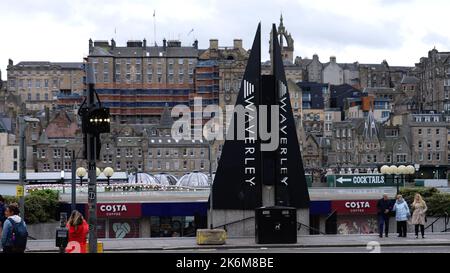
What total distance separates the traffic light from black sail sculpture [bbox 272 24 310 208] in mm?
21314

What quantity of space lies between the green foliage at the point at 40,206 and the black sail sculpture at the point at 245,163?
826 centimetres

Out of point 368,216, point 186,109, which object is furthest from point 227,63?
point 368,216

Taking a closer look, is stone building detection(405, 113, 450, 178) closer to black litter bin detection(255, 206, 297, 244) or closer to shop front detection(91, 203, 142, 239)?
shop front detection(91, 203, 142, 239)

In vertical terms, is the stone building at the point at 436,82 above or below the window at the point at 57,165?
above

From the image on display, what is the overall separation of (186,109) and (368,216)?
123795 mm

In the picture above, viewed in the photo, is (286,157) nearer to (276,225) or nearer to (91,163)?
(276,225)

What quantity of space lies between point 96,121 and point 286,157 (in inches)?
881

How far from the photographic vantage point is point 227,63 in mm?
165750

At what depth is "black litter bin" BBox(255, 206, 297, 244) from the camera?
82.9ft

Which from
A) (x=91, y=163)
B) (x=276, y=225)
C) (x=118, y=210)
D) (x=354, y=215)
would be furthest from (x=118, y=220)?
(x=91, y=163)

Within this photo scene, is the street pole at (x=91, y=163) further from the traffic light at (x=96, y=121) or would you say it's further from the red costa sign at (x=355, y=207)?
the red costa sign at (x=355, y=207)

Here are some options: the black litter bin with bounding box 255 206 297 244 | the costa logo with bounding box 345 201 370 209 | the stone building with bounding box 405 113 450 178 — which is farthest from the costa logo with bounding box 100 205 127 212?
the stone building with bounding box 405 113 450 178

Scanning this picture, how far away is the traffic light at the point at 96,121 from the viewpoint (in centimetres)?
1354

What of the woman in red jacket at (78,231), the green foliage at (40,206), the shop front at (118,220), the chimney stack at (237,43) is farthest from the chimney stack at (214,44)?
the woman in red jacket at (78,231)
